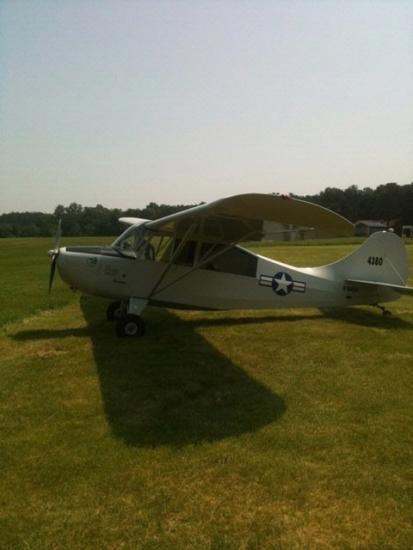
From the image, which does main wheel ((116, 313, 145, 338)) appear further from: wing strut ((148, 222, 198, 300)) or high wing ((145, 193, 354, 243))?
high wing ((145, 193, 354, 243))

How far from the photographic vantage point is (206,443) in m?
3.87

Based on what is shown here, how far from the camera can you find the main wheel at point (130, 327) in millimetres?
7531

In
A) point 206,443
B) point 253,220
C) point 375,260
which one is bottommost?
point 206,443

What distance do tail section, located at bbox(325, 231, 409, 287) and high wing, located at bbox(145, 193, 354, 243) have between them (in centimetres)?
306

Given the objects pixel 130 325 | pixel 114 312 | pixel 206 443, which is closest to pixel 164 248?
pixel 130 325

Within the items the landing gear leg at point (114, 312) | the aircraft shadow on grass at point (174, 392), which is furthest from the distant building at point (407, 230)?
the aircraft shadow on grass at point (174, 392)

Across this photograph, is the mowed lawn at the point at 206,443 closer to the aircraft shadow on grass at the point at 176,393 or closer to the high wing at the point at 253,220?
the aircraft shadow on grass at the point at 176,393

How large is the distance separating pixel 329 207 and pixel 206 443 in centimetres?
11155

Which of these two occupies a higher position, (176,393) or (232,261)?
(232,261)

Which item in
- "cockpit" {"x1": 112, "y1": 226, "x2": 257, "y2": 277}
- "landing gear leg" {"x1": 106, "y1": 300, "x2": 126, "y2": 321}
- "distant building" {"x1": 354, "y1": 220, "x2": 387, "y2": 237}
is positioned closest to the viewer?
"cockpit" {"x1": 112, "y1": 226, "x2": 257, "y2": 277}

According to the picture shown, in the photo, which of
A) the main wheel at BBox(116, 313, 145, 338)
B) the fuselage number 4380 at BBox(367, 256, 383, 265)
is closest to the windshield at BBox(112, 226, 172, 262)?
the main wheel at BBox(116, 313, 145, 338)

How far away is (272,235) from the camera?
712 centimetres

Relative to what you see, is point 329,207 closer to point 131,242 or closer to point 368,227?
point 368,227

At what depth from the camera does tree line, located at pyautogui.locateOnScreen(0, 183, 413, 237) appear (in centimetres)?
8002
